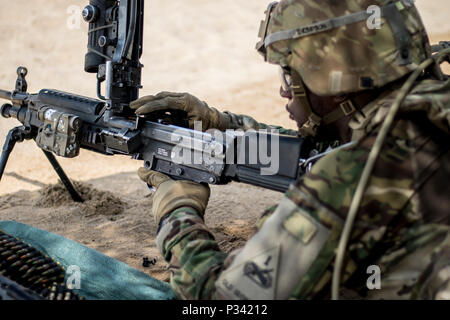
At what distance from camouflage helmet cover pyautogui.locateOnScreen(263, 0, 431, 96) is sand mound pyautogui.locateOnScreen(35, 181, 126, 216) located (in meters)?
3.48

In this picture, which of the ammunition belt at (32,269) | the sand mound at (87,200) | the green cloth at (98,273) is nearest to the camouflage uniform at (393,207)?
the green cloth at (98,273)

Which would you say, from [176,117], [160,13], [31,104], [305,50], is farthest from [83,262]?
[160,13]

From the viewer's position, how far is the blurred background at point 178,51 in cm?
1086

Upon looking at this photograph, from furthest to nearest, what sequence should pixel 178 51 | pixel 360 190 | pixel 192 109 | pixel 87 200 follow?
pixel 178 51 → pixel 87 200 → pixel 192 109 → pixel 360 190

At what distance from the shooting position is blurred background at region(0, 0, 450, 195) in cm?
1086

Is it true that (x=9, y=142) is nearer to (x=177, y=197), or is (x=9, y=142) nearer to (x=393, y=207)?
(x=177, y=197)

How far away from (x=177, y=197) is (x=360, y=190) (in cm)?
119

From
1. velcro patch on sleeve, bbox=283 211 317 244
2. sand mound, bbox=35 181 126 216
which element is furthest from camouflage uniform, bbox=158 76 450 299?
sand mound, bbox=35 181 126 216

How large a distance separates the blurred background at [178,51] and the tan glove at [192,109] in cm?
418

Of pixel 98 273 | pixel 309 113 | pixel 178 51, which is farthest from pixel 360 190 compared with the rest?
pixel 178 51

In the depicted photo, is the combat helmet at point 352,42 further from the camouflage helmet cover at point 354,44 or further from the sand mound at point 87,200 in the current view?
the sand mound at point 87,200

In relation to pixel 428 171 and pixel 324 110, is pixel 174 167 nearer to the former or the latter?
pixel 324 110

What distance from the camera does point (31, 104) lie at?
4.18 m

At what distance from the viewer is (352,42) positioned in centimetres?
206
